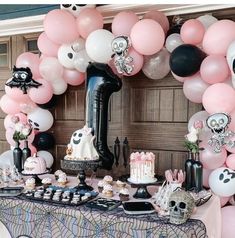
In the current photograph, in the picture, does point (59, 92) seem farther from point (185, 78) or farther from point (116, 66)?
point (185, 78)

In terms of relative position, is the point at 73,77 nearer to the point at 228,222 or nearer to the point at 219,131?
the point at 219,131

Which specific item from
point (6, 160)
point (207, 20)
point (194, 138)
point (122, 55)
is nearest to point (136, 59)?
point (122, 55)

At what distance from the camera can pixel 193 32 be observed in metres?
1.94

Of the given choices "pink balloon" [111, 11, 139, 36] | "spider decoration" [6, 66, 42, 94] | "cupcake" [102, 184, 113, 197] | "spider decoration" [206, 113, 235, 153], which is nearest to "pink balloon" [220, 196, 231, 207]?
"spider decoration" [206, 113, 235, 153]

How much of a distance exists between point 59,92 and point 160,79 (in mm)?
798

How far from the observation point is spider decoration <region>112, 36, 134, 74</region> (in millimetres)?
2006

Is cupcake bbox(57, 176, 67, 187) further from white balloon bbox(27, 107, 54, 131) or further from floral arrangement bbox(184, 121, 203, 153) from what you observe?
floral arrangement bbox(184, 121, 203, 153)

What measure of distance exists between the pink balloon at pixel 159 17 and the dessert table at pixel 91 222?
1.08 meters

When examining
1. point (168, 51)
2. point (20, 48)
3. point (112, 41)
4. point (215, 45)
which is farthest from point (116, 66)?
point (20, 48)

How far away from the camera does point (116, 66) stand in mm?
2096

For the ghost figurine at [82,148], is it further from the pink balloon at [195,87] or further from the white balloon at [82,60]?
the pink balloon at [195,87]

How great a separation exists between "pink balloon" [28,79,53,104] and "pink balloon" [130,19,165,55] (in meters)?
0.80

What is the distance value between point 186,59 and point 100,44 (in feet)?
1.85

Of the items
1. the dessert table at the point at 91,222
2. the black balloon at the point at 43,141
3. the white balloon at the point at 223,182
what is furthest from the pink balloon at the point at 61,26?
the white balloon at the point at 223,182
